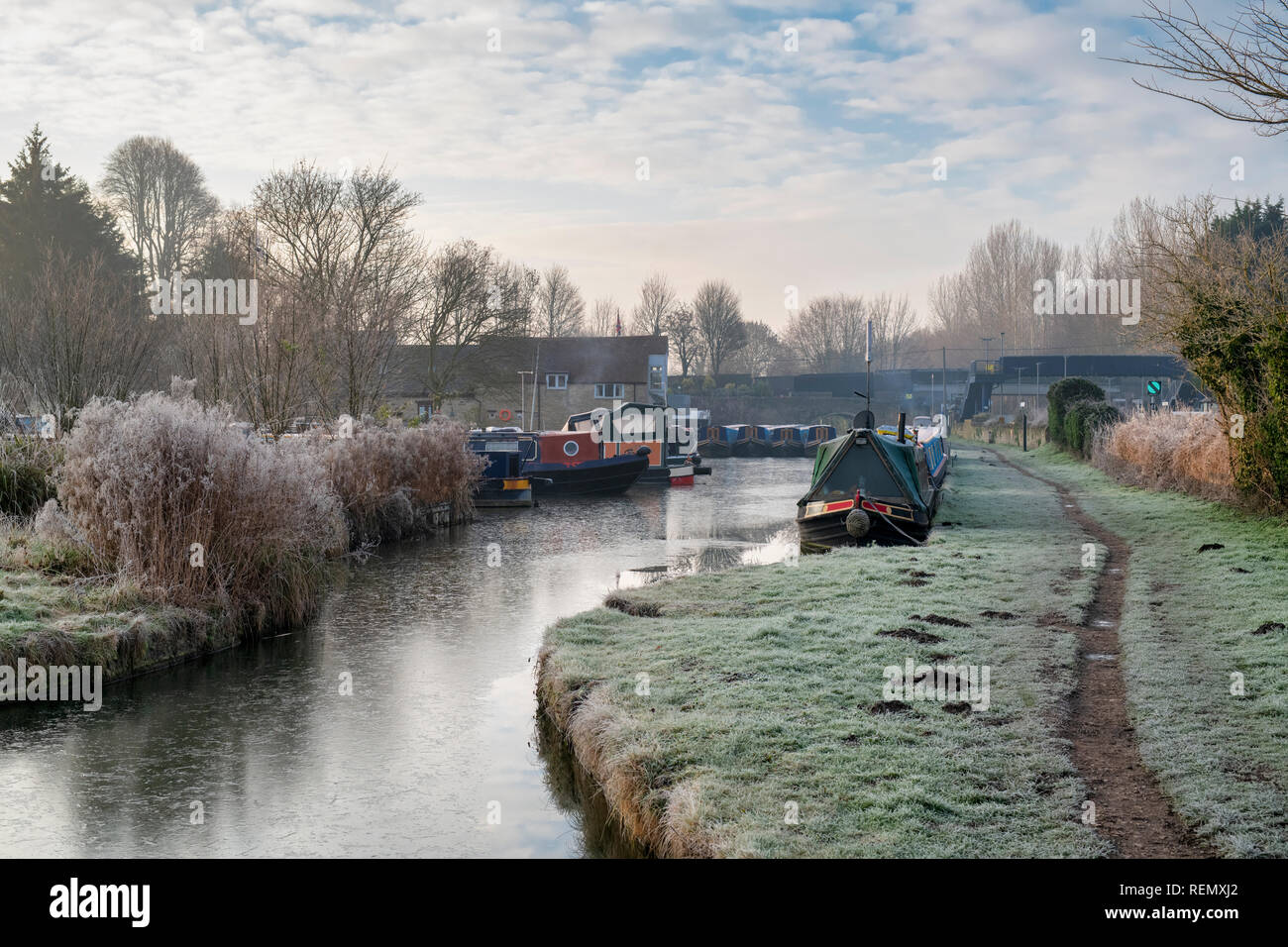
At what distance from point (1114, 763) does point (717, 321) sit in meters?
71.8

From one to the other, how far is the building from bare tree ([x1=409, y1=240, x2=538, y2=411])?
3.28 meters

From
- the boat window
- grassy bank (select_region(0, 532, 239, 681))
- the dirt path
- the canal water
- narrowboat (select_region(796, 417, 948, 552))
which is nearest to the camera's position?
the dirt path

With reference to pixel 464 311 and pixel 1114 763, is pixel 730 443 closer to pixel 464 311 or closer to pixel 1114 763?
pixel 464 311

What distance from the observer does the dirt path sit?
4508 millimetres

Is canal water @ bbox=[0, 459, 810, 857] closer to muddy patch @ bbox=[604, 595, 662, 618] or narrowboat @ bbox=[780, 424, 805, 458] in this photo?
muddy patch @ bbox=[604, 595, 662, 618]

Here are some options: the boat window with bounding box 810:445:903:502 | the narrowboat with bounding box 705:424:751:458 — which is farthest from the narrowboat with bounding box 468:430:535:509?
the narrowboat with bounding box 705:424:751:458

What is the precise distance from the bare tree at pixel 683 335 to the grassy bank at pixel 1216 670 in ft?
205

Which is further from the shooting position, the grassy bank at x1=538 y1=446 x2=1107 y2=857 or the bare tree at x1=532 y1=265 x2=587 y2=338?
the bare tree at x1=532 y1=265 x2=587 y2=338

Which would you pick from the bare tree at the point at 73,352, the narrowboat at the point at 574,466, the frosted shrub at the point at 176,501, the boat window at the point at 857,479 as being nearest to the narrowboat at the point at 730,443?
the narrowboat at the point at 574,466

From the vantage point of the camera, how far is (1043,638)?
8320 millimetres

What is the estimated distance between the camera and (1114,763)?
5.47m

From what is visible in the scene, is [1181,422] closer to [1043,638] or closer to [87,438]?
[1043,638]

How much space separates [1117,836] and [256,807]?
4668 mm
